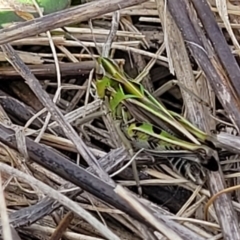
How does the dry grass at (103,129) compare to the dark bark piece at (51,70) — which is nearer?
the dry grass at (103,129)

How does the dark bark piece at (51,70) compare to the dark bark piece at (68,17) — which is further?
the dark bark piece at (51,70)

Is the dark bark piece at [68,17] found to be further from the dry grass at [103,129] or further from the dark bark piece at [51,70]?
the dark bark piece at [51,70]

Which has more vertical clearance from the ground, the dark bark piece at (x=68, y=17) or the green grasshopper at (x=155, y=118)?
the dark bark piece at (x=68, y=17)

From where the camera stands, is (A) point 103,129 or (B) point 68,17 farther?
(A) point 103,129

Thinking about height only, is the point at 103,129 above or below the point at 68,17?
below

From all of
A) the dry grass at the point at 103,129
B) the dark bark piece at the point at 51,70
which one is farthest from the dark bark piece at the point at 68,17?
the dark bark piece at the point at 51,70

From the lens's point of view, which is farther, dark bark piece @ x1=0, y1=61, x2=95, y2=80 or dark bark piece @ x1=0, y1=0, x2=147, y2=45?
dark bark piece @ x1=0, y1=61, x2=95, y2=80

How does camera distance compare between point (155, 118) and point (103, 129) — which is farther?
point (103, 129)

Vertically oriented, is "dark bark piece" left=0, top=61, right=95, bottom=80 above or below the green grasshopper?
above

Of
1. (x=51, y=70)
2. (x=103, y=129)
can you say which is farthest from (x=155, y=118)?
(x=51, y=70)

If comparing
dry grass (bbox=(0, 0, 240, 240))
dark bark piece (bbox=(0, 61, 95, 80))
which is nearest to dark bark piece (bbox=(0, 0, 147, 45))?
dry grass (bbox=(0, 0, 240, 240))

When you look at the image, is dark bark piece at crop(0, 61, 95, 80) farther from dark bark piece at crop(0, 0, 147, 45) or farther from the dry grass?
dark bark piece at crop(0, 0, 147, 45)

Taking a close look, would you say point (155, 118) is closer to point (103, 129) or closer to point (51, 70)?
point (103, 129)

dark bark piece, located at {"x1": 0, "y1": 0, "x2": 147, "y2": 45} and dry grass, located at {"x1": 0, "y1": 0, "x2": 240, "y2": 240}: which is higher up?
dark bark piece, located at {"x1": 0, "y1": 0, "x2": 147, "y2": 45}
